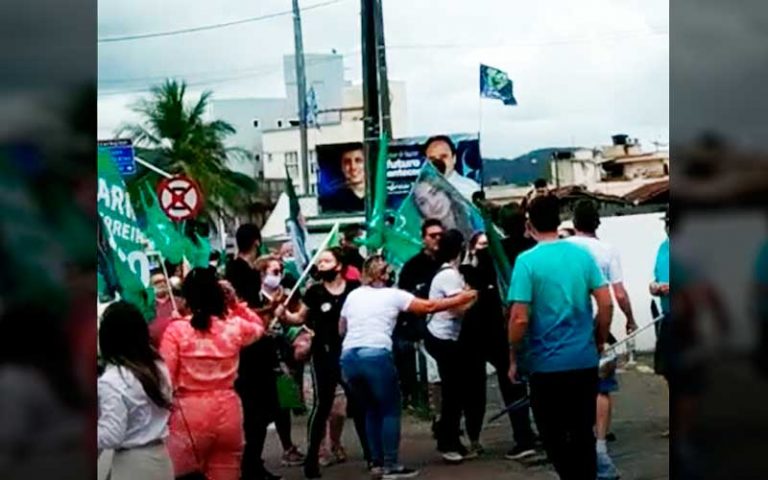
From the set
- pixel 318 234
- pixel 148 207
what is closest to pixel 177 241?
pixel 148 207

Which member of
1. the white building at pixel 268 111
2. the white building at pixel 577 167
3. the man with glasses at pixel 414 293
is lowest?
the man with glasses at pixel 414 293

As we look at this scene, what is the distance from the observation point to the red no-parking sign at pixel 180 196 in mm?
3398

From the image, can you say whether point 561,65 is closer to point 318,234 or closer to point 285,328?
point 318,234

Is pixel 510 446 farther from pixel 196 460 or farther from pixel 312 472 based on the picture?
pixel 196 460

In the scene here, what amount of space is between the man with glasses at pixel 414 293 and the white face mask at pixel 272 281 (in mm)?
344

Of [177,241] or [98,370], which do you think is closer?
[98,370]

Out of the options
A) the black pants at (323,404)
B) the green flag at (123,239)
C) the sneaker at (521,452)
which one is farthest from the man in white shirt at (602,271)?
the green flag at (123,239)

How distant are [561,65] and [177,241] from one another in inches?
40.8

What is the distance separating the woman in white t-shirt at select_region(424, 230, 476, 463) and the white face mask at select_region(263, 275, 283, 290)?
0.43 metres

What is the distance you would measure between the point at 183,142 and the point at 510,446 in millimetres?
1155

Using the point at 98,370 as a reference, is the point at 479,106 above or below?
above

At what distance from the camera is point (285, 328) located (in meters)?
4.09

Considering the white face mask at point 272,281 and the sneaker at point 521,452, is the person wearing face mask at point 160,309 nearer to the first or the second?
the white face mask at point 272,281

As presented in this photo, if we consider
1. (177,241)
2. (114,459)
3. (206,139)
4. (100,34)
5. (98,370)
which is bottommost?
(114,459)
